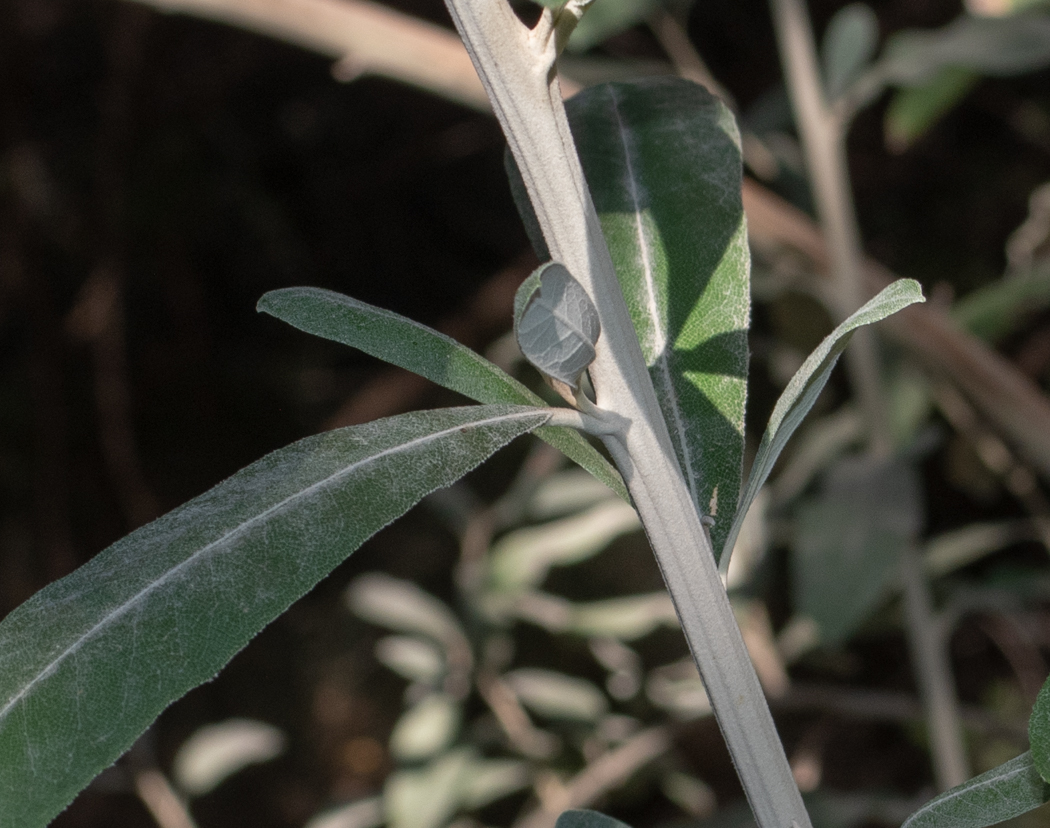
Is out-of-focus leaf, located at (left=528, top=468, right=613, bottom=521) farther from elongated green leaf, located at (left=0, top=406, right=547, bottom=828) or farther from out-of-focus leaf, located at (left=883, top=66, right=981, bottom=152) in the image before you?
elongated green leaf, located at (left=0, top=406, right=547, bottom=828)

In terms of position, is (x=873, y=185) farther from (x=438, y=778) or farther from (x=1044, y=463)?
(x=438, y=778)

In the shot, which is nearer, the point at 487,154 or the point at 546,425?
the point at 546,425

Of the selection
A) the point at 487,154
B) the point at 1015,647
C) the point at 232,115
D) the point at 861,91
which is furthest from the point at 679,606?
the point at 232,115

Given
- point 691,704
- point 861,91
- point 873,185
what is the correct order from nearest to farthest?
point 861,91 → point 691,704 → point 873,185

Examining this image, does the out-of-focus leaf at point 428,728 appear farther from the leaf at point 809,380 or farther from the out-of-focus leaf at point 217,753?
the leaf at point 809,380

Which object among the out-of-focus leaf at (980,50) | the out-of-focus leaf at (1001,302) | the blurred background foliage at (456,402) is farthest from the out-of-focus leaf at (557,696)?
the out-of-focus leaf at (980,50)

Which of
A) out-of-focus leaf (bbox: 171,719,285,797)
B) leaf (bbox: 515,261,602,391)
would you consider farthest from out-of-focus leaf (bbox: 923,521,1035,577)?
leaf (bbox: 515,261,602,391)

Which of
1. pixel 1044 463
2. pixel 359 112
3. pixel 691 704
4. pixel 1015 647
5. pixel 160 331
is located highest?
pixel 359 112
